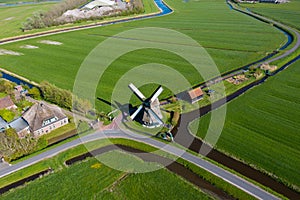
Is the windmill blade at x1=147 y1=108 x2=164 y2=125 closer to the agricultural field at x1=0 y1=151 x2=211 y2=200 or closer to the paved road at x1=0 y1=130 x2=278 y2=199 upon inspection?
the paved road at x1=0 y1=130 x2=278 y2=199

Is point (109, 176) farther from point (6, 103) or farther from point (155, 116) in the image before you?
point (6, 103)

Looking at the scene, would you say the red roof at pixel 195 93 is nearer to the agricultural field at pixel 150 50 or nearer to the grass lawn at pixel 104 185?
the agricultural field at pixel 150 50

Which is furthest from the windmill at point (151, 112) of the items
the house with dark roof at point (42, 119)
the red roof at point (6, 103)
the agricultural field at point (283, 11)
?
the agricultural field at point (283, 11)

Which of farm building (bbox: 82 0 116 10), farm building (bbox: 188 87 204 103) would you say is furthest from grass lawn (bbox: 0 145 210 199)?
farm building (bbox: 82 0 116 10)

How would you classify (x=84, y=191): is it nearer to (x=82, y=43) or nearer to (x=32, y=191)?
(x=32, y=191)

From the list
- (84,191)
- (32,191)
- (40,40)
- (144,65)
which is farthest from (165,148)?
(40,40)

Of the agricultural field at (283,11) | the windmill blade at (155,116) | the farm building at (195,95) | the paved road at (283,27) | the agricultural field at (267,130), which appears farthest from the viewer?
the agricultural field at (283,11)

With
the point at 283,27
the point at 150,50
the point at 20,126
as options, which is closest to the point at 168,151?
the point at 20,126
